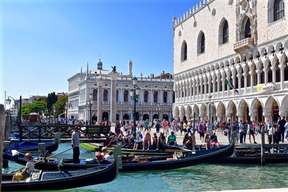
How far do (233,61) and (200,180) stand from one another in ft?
77.8

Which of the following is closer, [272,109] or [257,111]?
[272,109]

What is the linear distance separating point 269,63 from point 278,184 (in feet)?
62.7

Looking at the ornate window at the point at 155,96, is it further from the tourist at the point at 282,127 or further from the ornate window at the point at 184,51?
the tourist at the point at 282,127

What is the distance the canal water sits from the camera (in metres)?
10.8

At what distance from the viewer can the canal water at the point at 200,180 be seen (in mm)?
10836

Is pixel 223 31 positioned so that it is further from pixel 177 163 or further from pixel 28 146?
pixel 177 163

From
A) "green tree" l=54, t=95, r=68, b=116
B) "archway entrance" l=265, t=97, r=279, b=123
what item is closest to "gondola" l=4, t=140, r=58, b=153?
"archway entrance" l=265, t=97, r=279, b=123

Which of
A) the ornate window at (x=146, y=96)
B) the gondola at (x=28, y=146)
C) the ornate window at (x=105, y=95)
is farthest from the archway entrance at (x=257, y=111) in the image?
the ornate window at (x=146, y=96)

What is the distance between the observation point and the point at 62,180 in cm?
902

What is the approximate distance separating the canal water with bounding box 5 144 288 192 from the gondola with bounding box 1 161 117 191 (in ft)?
3.34

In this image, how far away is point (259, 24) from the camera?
30.3 metres

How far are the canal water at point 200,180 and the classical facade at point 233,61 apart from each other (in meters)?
14.6

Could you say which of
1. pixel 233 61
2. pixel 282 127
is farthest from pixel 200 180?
pixel 233 61

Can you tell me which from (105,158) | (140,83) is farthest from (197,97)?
(105,158)
